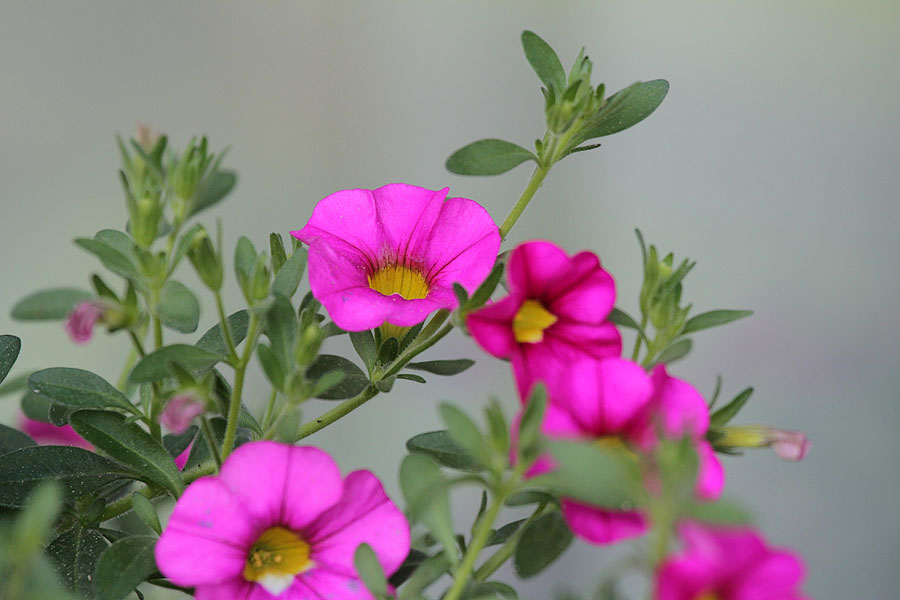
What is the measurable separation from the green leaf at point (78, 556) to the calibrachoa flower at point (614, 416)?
0.21 m

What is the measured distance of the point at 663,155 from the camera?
1.57m

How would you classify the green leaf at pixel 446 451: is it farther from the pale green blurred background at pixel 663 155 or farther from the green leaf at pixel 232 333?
the pale green blurred background at pixel 663 155

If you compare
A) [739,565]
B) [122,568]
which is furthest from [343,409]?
[739,565]

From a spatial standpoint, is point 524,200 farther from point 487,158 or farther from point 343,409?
point 343,409

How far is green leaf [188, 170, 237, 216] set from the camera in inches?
16.0

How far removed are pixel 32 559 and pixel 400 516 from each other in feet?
0.45

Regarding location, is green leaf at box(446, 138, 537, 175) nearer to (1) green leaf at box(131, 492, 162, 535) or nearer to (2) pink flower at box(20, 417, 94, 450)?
(1) green leaf at box(131, 492, 162, 535)

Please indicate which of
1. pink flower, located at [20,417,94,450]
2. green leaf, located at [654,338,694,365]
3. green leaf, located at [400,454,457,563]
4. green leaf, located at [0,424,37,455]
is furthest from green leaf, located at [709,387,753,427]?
pink flower, located at [20,417,94,450]

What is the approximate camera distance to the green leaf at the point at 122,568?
1.25ft

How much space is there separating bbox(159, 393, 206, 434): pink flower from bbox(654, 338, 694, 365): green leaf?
8.3 inches

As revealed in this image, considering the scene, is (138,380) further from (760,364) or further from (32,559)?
(760,364)

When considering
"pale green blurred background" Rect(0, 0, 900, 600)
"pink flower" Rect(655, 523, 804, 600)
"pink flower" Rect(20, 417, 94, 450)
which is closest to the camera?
"pink flower" Rect(655, 523, 804, 600)

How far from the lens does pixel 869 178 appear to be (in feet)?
4.95

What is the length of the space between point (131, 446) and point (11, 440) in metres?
0.13
